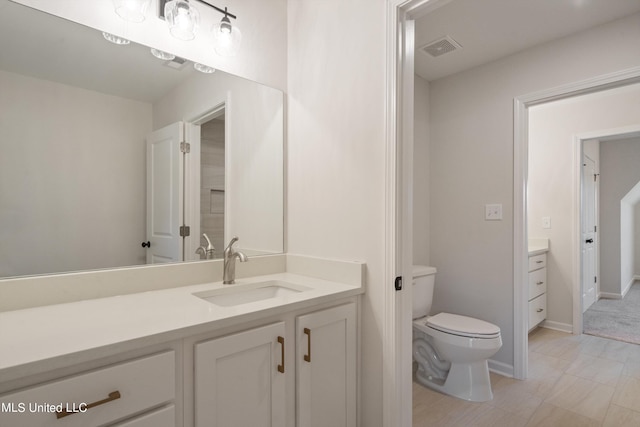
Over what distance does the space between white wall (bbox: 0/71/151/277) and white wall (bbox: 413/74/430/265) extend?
78.8 inches

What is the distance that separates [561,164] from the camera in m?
3.41

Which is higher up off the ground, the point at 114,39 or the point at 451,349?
the point at 114,39

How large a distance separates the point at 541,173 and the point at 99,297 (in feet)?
13.3

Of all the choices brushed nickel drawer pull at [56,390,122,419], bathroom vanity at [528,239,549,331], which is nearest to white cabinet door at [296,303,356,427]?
brushed nickel drawer pull at [56,390,122,419]

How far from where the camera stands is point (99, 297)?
4.04 ft

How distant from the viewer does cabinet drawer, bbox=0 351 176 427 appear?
70 centimetres

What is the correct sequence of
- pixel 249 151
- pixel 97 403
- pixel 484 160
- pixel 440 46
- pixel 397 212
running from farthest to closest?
1. pixel 484 160
2. pixel 440 46
3. pixel 249 151
4. pixel 397 212
5. pixel 97 403

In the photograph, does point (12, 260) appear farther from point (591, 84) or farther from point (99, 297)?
point (591, 84)

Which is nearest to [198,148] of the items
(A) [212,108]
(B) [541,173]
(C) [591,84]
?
(A) [212,108]

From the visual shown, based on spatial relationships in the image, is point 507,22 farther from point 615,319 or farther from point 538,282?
point 615,319

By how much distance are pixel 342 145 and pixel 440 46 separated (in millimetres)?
1316

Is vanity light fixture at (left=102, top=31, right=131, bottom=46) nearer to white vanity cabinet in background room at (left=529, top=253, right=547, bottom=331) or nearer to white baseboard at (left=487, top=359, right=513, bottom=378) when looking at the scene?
white baseboard at (left=487, top=359, right=513, bottom=378)

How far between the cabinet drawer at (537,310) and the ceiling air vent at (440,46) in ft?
7.70

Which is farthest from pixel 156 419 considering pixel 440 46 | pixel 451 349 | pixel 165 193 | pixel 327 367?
pixel 440 46
